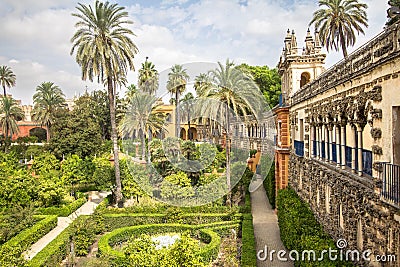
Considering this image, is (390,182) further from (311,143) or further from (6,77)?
(6,77)

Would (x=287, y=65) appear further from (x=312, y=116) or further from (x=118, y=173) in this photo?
(x=118, y=173)

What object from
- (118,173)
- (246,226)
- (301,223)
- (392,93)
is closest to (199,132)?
(118,173)

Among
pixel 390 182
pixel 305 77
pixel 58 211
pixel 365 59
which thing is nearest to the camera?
pixel 390 182

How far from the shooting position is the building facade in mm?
7867

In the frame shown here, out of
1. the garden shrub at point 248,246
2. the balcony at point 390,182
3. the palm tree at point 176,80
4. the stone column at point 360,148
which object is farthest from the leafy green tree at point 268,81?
the balcony at point 390,182

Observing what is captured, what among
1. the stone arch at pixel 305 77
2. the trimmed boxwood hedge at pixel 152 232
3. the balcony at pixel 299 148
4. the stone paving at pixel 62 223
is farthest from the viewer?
the stone arch at pixel 305 77

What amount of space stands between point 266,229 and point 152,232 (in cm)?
744

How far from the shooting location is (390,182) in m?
7.82

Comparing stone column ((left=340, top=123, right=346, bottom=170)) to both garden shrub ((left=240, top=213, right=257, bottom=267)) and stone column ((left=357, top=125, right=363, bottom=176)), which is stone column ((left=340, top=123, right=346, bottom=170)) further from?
garden shrub ((left=240, top=213, right=257, bottom=267))

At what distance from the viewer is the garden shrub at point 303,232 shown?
38.7 ft

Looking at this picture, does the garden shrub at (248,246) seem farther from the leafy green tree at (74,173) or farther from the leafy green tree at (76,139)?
the leafy green tree at (76,139)

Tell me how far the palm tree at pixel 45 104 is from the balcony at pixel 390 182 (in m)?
55.6

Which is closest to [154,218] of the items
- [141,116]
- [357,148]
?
[141,116]

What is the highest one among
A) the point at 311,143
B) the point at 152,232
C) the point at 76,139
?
the point at 311,143
